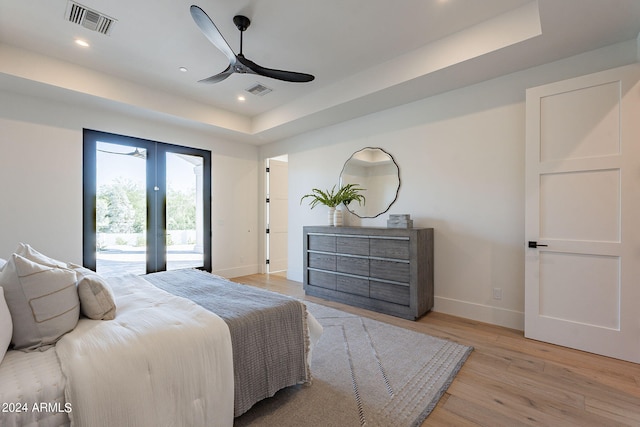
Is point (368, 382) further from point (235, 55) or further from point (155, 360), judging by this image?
point (235, 55)

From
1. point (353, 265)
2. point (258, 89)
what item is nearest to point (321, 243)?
point (353, 265)

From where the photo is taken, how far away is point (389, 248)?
3.32 meters

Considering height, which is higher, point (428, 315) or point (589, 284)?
point (589, 284)

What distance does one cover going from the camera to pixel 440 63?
9.29ft

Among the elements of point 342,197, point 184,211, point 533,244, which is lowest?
point 533,244

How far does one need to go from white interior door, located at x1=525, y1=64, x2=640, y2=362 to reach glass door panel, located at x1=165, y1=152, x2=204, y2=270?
4.77m

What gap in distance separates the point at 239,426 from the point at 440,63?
135 inches

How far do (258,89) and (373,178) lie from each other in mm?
2048

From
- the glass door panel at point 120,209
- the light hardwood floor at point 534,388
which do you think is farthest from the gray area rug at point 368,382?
the glass door panel at point 120,209

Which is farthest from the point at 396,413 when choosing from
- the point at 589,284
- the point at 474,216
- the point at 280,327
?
the point at 474,216

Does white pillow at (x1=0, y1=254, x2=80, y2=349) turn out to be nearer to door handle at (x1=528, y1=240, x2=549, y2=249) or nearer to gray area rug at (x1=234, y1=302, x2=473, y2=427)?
gray area rug at (x1=234, y1=302, x2=473, y2=427)

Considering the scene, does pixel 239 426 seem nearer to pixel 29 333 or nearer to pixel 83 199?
pixel 29 333

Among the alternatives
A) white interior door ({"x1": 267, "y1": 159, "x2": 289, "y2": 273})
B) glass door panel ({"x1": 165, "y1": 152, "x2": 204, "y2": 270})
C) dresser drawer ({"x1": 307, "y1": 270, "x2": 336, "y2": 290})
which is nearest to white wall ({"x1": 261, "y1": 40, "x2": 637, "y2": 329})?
dresser drawer ({"x1": 307, "y1": 270, "x2": 336, "y2": 290})

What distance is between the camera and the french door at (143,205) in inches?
153
